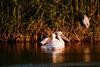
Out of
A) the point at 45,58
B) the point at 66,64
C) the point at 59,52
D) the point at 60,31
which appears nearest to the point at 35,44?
the point at 60,31

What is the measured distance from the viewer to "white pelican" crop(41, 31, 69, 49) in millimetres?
25125

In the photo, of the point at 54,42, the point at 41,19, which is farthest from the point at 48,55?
the point at 41,19

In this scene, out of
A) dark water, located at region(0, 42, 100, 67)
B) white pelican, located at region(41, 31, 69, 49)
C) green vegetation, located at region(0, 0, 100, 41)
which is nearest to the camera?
dark water, located at region(0, 42, 100, 67)

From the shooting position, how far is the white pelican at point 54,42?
25125mm

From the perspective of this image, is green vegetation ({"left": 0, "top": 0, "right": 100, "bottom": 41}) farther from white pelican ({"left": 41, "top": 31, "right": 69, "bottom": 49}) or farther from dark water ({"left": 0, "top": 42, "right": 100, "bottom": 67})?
dark water ({"left": 0, "top": 42, "right": 100, "bottom": 67})

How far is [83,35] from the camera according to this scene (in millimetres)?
27531

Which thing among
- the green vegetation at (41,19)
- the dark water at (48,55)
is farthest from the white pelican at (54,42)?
the green vegetation at (41,19)

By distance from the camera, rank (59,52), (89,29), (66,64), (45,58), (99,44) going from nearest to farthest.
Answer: (66,64) → (45,58) → (59,52) → (99,44) → (89,29)

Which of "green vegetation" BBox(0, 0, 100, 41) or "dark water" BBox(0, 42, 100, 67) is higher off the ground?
"green vegetation" BBox(0, 0, 100, 41)

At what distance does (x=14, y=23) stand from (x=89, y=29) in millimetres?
3146

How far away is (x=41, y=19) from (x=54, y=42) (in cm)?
225

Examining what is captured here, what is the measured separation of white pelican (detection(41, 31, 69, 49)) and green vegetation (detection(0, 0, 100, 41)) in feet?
2.14

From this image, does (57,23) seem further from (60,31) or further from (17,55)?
(17,55)

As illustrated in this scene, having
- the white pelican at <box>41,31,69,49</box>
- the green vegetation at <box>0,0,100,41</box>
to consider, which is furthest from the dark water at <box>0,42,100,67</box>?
the green vegetation at <box>0,0,100,41</box>
